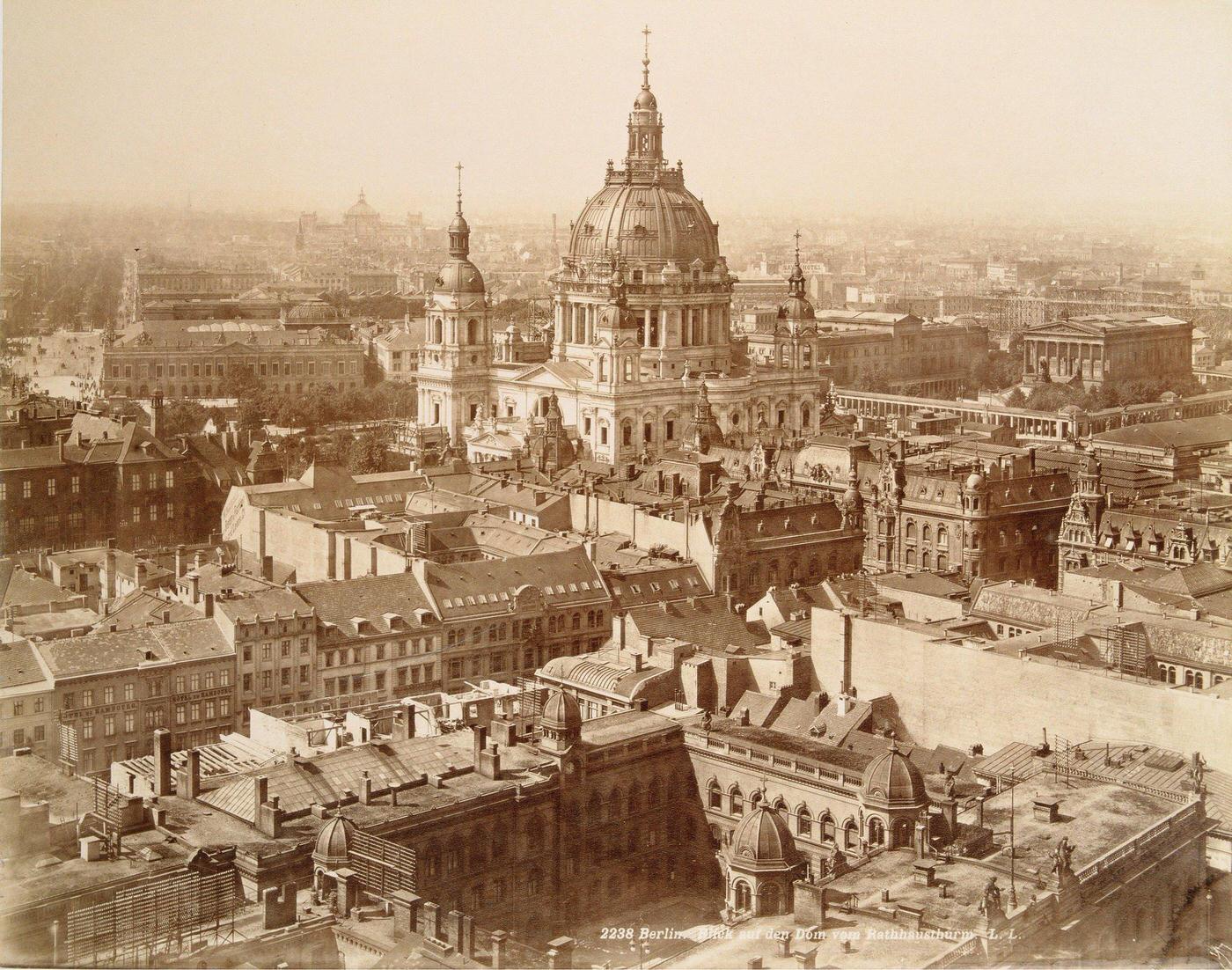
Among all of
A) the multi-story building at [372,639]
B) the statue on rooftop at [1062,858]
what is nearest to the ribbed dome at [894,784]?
the statue on rooftop at [1062,858]

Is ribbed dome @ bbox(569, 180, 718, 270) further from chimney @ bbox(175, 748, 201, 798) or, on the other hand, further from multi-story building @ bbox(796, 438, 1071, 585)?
chimney @ bbox(175, 748, 201, 798)

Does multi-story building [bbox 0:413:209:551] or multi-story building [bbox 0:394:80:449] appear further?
multi-story building [bbox 0:394:80:449]

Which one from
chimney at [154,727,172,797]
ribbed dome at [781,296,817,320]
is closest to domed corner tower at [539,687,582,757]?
chimney at [154,727,172,797]

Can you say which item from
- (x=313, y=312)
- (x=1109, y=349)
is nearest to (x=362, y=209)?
(x=313, y=312)

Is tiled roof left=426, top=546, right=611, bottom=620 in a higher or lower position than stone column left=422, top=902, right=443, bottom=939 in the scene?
higher

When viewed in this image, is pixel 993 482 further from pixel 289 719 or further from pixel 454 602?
pixel 289 719

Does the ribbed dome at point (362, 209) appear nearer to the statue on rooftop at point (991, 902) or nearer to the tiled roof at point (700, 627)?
the tiled roof at point (700, 627)
